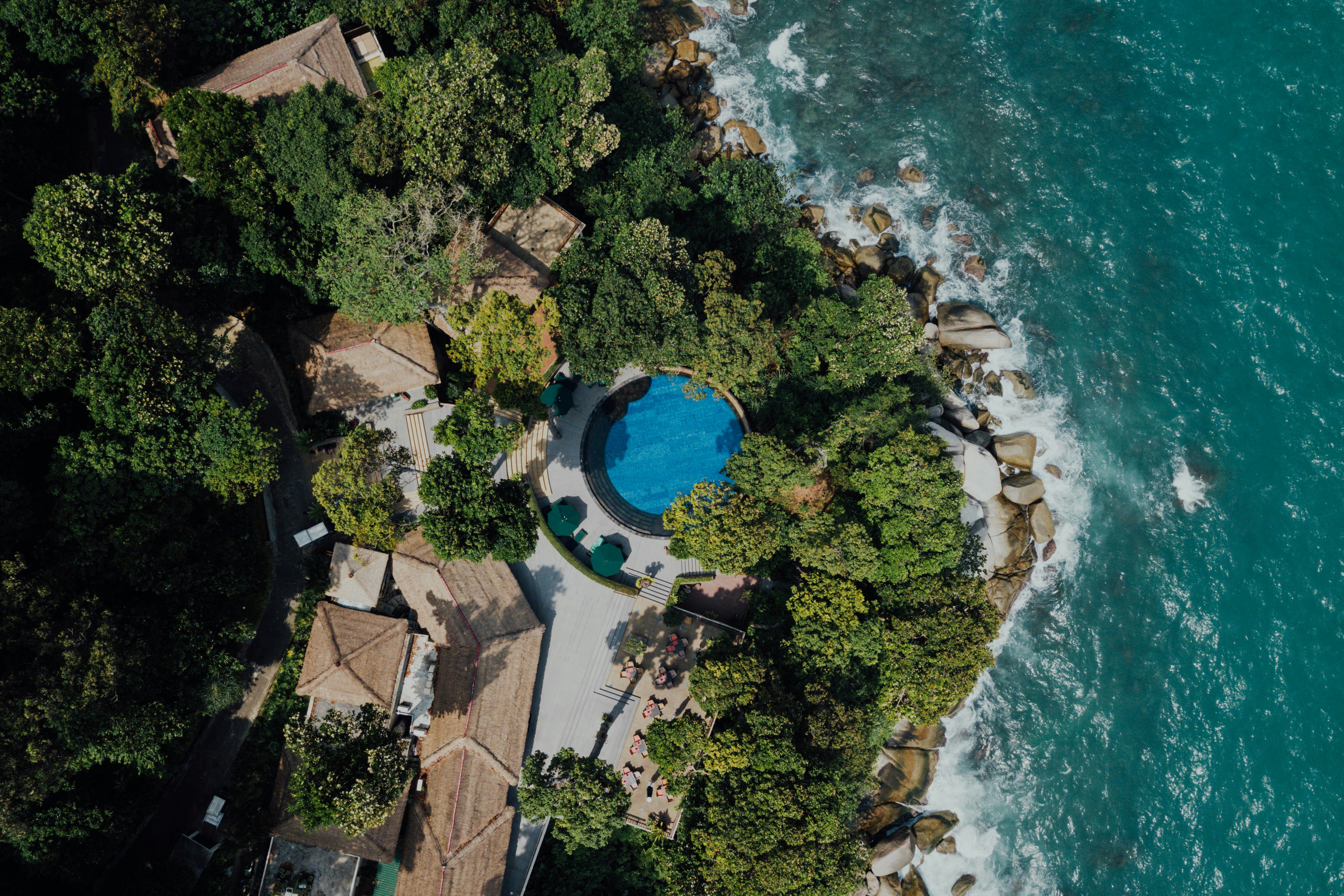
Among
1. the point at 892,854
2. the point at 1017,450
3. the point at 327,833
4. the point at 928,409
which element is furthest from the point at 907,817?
the point at 327,833

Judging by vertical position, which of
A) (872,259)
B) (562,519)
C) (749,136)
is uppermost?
(749,136)

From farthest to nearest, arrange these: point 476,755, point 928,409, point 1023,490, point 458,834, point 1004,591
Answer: point 928,409, point 1023,490, point 1004,591, point 476,755, point 458,834

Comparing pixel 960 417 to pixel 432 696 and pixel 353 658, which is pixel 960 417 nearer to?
pixel 432 696

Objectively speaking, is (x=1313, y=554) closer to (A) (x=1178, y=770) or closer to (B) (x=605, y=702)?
(A) (x=1178, y=770)

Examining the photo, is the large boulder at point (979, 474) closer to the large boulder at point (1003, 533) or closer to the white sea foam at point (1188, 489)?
the large boulder at point (1003, 533)

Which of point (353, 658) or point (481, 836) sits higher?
point (353, 658)

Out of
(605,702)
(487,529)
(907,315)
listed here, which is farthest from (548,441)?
(907,315)
